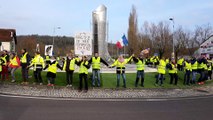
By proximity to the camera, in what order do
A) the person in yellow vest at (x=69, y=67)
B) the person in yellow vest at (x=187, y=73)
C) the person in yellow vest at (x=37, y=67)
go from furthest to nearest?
the person in yellow vest at (x=187, y=73), the person in yellow vest at (x=69, y=67), the person in yellow vest at (x=37, y=67)

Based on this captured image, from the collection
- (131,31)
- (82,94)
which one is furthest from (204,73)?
(131,31)

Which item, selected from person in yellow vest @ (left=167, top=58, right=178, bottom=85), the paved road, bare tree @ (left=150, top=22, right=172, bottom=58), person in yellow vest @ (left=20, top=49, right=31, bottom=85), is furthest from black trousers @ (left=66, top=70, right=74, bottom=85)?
bare tree @ (left=150, top=22, right=172, bottom=58)

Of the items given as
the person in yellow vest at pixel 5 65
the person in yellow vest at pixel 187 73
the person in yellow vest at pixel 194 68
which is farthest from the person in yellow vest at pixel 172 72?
the person in yellow vest at pixel 5 65

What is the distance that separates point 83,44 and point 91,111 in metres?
7.91

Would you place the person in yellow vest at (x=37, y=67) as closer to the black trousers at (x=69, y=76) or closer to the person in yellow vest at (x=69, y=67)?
the person in yellow vest at (x=69, y=67)

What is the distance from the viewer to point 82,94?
49.6 feet

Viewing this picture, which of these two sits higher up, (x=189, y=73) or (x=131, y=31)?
(x=131, y=31)

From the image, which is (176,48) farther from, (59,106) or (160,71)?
(59,106)

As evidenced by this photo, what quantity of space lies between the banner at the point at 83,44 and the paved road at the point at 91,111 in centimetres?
586

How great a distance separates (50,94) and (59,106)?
12.0 ft

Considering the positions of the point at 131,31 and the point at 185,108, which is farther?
the point at 131,31

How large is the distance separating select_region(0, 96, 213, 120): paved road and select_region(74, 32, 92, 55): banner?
5.86 metres

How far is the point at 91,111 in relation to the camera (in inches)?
404

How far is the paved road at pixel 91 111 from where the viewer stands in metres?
9.14
